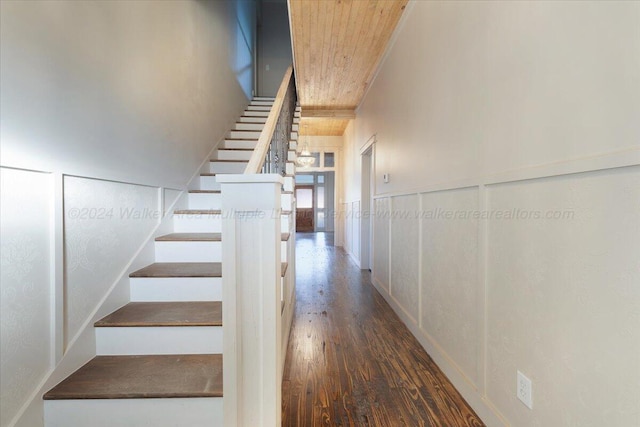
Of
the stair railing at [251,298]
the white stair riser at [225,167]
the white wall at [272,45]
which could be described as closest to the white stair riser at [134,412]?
the stair railing at [251,298]

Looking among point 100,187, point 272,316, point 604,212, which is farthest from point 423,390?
point 100,187

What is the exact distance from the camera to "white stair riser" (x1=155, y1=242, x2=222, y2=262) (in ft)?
6.70

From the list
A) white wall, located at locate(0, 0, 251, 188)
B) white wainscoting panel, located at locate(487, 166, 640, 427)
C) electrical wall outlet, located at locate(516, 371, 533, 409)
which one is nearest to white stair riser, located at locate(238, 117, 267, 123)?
white wall, located at locate(0, 0, 251, 188)

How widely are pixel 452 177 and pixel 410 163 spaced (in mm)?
759

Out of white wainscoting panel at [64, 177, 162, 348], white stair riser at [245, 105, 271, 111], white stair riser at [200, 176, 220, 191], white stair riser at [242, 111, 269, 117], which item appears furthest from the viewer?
white stair riser at [245, 105, 271, 111]

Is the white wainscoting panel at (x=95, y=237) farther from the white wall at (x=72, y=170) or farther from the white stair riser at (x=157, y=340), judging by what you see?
the white stair riser at (x=157, y=340)

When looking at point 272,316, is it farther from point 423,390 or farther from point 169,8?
point 169,8

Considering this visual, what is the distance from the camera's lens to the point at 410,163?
8.16 feet

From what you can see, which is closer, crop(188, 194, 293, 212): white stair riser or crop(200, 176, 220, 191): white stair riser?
crop(188, 194, 293, 212): white stair riser

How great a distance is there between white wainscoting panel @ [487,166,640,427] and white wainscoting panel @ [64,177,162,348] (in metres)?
2.02

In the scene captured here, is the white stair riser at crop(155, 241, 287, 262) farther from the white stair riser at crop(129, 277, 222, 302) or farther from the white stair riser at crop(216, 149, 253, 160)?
the white stair riser at crop(216, 149, 253, 160)

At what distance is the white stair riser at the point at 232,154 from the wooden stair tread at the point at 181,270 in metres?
1.69

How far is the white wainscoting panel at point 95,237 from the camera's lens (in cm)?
136

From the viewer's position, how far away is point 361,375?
1851 millimetres
